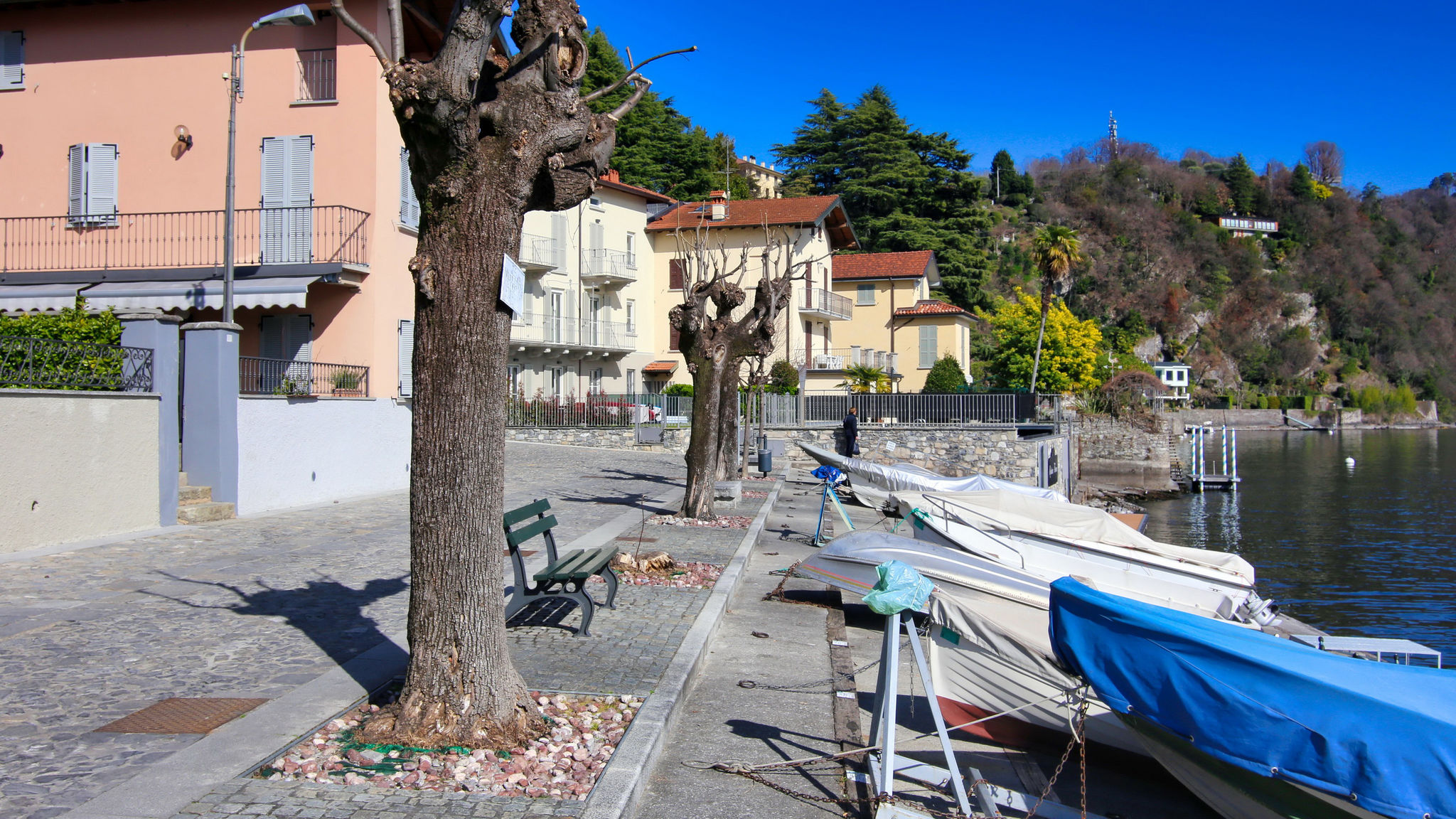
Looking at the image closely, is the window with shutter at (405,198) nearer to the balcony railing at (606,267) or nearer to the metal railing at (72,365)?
the metal railing at (72,365)

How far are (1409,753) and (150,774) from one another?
222 inches

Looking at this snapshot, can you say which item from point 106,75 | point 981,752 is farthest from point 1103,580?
point 106,75

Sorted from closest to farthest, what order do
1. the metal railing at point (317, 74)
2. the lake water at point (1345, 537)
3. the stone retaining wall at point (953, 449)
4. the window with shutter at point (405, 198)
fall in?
the lake water at point (1345, 537)
the metal railing at point (317, 74)
the window with shutter at point (405, 198)
the stone retaining wall at point (953, 449)

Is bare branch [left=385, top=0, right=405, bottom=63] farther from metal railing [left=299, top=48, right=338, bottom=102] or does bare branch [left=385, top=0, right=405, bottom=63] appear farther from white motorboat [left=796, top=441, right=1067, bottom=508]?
metal railing [left=299, top=48, right=338, bottom=102]

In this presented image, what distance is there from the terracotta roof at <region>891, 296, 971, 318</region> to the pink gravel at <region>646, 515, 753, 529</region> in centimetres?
3911

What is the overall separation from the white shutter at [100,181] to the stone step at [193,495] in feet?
33.7

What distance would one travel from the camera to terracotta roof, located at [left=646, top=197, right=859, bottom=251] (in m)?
43.9

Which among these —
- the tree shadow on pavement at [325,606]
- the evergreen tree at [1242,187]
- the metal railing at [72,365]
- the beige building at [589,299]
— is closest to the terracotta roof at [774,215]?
the beige building at [589,299]

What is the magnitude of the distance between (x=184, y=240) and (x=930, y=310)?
3954 centimetres

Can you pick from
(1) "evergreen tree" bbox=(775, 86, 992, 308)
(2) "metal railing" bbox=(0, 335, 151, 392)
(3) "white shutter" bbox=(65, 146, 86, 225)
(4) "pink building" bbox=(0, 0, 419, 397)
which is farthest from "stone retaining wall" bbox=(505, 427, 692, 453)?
(1) "evergreen tree" bbox=(775, 86, 992, 308)

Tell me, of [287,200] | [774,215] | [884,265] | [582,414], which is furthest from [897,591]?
[884,265]

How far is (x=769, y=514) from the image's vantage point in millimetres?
18078

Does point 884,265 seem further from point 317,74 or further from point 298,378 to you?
point 298,378

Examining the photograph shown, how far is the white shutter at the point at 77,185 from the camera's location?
20672mm
